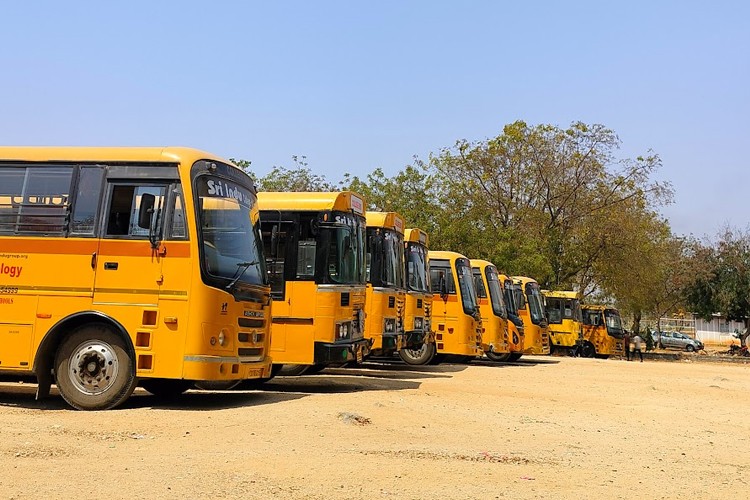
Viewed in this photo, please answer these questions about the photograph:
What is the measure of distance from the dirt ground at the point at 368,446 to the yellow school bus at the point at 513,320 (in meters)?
11.3

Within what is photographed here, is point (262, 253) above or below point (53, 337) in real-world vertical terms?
above

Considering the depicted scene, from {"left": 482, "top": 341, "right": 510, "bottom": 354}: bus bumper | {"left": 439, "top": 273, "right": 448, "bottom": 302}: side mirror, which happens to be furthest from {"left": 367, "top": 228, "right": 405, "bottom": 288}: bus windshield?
{"left": 482, "top": 341, "right": 510, "bottom": 354}: bus bumper

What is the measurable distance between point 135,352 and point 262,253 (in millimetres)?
2170

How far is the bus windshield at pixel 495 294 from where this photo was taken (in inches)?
906

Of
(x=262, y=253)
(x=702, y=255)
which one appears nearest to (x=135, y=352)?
(x=262, y=253)

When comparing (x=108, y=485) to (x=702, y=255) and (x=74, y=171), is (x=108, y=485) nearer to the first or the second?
(x=74, y=171)

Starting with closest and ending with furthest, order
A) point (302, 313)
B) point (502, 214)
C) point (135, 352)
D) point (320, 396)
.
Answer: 1. point (135, 352)
2. point (320, 396)
3. point (302, 313)
4. point (502, 214)

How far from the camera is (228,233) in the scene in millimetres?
10211

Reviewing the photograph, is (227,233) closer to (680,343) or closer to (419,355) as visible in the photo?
(419,355)

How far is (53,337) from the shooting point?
9.90 m

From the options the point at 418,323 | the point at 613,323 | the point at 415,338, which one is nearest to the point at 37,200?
the point at 415,338

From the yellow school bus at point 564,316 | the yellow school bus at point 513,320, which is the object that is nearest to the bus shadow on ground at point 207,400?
the yellow school bus at point 513,320

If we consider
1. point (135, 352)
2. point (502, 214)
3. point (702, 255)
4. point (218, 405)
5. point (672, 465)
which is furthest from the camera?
point (702, 255)

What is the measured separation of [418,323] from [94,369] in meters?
9.33
